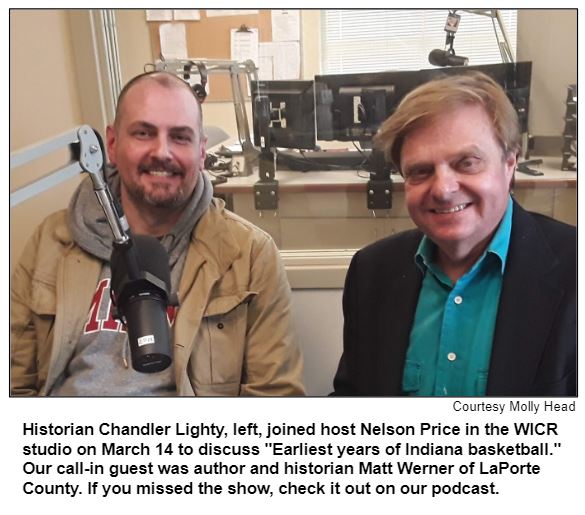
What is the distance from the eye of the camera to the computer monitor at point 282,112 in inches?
43.6

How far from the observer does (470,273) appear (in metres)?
0.89

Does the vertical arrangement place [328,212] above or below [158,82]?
below

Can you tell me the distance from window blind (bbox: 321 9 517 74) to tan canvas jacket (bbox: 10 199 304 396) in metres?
0.40

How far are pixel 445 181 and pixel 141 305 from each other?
50 cm

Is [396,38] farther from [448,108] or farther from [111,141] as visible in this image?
[111,141]

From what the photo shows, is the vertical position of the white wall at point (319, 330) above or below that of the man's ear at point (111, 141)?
below

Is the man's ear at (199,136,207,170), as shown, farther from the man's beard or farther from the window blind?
the window blind

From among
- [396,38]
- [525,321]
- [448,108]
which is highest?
[396,38]

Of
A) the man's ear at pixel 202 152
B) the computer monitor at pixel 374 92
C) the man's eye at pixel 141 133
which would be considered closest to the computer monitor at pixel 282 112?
the computer monitor at pixel 374 92

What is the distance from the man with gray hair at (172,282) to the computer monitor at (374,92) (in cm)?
29

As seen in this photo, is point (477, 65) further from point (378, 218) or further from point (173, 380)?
point (173, 380)

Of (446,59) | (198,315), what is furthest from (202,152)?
(446,59)

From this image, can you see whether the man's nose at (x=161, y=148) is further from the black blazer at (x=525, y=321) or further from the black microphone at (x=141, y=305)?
the black blazer at (x=525, y=321)
